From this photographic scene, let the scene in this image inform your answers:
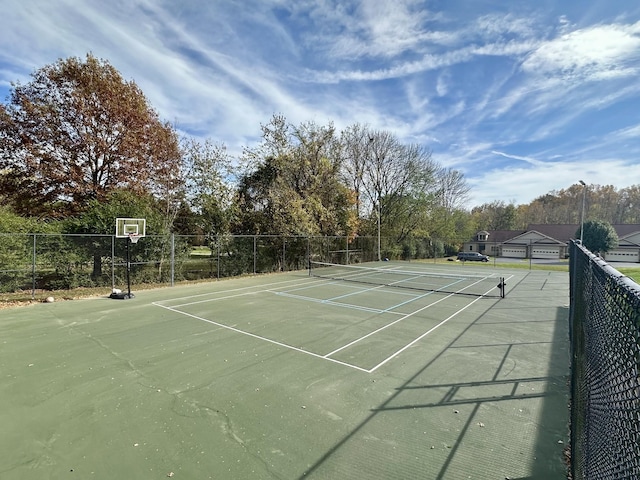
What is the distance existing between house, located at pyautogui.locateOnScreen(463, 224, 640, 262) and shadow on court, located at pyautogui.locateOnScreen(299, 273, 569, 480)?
49.2 metres

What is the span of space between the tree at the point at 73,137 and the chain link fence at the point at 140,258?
3.45 metres

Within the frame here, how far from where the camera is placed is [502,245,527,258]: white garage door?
177 feet

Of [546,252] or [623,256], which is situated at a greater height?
[546,252]

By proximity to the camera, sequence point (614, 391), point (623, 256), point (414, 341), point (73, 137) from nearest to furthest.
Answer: point (614, 391) → point (414, 341) → point (73, 137) → point (623, 256)

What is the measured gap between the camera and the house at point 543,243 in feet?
154

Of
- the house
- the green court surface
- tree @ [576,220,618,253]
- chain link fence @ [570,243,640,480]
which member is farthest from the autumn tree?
the house

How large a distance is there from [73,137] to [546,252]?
62.0 m

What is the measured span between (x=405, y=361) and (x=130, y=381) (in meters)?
4.69

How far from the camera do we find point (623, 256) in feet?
154

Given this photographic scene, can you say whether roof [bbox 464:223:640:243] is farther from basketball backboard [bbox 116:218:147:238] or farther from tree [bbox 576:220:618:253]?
basketball backboard [bbox 116:218:147:238]

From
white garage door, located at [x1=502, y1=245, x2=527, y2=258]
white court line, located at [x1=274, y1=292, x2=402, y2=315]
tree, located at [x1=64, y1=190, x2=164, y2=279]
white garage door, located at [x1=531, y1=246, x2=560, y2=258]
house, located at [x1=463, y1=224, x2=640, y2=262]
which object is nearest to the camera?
Answer: white court line, located at [x1=274, y1=292, x2=402, y2=315]

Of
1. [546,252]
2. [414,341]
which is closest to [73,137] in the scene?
[414,341]

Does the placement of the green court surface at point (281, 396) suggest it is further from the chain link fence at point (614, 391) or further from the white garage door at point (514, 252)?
the white garage door at point (514, 252)

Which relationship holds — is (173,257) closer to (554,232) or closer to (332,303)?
(332,303)
